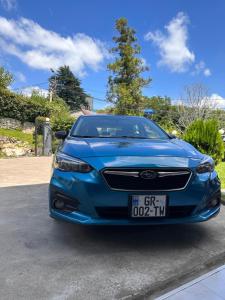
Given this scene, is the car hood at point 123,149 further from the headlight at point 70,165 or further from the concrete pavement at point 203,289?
the concrete pavement at point 203,289

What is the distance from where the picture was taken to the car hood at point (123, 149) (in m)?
2.66

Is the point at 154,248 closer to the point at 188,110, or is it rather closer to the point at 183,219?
the point at 183,219

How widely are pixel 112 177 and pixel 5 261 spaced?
1128 millimetres

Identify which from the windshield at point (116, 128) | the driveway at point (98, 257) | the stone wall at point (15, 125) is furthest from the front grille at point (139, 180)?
the stone wall at point (15, 125)

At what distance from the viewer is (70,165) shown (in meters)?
2.65

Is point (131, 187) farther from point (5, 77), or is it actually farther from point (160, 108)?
point (160, 108)

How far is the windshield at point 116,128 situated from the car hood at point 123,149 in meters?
0.49

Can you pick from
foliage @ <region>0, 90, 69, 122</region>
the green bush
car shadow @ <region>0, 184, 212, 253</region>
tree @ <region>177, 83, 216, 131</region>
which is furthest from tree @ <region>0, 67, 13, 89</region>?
car shadow @ <region>0, 184, 212, 253</region>

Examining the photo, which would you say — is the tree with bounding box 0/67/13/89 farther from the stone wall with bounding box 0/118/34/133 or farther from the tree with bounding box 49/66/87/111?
the tree with bounding box 49/66/87/111

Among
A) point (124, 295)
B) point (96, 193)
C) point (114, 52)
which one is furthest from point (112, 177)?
point (114, 52)

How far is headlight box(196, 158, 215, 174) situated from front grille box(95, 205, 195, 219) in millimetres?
329

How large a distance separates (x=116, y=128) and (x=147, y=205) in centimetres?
157

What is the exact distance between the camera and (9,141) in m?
15.2

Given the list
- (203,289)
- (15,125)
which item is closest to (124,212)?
(203,289)
